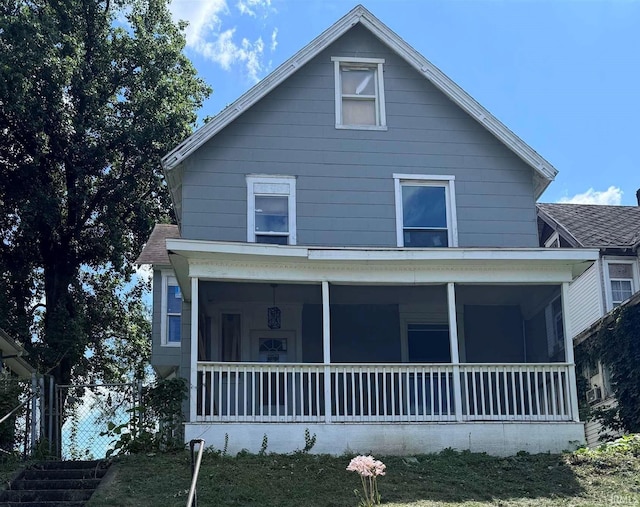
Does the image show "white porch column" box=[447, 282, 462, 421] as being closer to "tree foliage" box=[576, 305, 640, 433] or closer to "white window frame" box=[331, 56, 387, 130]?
"white window frame" box=[331, 56, 387, 130]

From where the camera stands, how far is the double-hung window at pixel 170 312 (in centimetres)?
1898

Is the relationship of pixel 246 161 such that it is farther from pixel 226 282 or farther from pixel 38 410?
pixel 38 410

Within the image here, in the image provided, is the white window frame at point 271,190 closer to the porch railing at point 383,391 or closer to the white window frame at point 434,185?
the white window frame at point 434,185

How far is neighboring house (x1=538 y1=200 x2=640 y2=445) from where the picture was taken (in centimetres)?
2123

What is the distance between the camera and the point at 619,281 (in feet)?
74.1

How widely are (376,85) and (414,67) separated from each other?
2.67 ft

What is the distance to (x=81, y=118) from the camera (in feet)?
88.0

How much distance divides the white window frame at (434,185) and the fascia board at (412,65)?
132cm

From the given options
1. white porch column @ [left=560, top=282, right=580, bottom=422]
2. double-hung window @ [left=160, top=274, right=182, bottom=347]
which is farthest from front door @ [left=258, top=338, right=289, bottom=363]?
white porch column @ [left=560, top=282, right=580, bottom=422]

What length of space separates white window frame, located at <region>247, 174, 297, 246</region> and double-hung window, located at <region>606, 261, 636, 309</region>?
9.23 metres

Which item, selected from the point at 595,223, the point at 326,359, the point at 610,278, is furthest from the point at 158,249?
the point at 595,223

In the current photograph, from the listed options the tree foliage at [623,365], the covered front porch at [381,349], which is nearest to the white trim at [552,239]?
the tree foliage at [623,365]

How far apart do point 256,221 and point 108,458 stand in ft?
17.8

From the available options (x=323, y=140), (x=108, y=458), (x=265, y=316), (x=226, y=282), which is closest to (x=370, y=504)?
(x=108, y=458)
